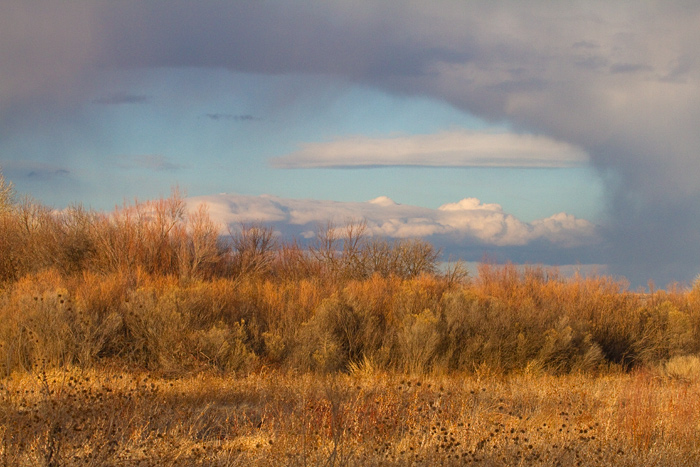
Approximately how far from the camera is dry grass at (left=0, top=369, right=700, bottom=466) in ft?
21.5

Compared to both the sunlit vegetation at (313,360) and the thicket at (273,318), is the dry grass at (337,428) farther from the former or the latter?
the thicket at (273,318)

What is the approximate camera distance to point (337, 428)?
7.38m

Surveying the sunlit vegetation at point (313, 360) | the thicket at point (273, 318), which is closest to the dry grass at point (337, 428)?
the sunlit vegetation at point (313, 360)

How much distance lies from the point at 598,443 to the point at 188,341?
9.46 metres

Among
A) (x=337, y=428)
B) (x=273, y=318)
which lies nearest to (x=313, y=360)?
(x=273, y=318)

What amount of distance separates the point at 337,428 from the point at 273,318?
8.96m

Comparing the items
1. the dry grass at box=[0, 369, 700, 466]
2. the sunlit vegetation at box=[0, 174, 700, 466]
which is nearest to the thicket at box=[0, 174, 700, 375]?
the sunlit vegetation at box=[0, 174, 700, 466]

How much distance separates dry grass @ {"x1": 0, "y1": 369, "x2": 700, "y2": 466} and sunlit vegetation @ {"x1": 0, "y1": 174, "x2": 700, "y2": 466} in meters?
0.05

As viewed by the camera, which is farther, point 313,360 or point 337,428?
point 313,360

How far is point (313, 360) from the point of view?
14.4 meters

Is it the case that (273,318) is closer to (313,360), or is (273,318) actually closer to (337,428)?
(313,360)

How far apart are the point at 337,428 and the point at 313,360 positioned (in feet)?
23.4

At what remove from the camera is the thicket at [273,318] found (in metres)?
13.8

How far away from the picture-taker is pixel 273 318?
16.1 meters
